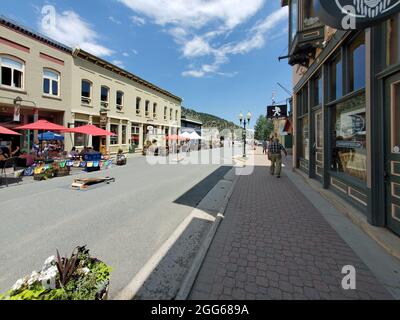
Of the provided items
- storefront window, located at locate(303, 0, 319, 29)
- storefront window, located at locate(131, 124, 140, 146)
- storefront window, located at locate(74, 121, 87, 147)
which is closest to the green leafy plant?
storefront window, located at locate(303, 0, 319, 29)

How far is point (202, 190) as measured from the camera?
8.39 metres

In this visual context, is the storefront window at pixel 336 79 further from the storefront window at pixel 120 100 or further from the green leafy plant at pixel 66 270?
the storefront window at pixel 120 100

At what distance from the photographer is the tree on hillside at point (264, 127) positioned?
49.3m

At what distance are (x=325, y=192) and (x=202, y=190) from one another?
4.14 metres

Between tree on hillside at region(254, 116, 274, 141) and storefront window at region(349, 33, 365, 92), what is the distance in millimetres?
43851

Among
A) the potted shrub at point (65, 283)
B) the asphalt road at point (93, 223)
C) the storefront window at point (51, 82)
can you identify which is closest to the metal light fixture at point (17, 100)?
the storefront window at point (51, 82)

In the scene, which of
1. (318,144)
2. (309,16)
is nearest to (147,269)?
(318,144)

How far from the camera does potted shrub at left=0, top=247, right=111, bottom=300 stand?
1.80 meters

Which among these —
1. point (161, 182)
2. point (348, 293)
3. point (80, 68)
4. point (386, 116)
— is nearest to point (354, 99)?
point (386, 116)

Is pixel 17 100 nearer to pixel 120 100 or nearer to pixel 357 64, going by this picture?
pixel 120 100

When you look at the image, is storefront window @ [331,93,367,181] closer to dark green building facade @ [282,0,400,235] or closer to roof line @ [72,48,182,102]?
dark green building facade @ [282,0,400,235]

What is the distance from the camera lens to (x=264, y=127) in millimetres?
53094

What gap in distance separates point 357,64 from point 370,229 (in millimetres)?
3769
